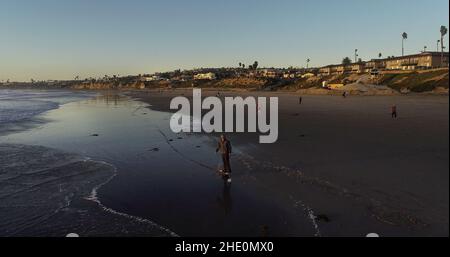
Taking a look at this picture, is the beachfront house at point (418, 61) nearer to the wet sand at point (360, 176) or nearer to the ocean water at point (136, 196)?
the wet sand at point (360, 176)

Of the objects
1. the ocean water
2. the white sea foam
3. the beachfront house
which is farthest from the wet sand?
the beachfront house

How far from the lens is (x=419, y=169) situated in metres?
12.8

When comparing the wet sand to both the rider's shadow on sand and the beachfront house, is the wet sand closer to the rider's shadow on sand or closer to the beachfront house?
the rider's shadow on sand

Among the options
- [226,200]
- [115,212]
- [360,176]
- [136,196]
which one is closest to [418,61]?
[360,176]

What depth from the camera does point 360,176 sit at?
13.0 meters

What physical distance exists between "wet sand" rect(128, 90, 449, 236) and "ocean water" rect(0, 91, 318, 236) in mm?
565

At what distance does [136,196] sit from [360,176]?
24.0 ft

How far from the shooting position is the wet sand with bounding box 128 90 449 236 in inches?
339

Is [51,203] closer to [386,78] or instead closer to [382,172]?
[382,172]

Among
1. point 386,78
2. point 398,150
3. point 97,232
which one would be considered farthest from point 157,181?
point 386,78

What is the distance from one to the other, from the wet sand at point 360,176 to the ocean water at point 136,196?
0.56 metres

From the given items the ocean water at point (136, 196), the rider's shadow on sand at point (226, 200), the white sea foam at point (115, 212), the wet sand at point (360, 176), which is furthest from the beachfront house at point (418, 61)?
the white sea foam at point (115, 212)

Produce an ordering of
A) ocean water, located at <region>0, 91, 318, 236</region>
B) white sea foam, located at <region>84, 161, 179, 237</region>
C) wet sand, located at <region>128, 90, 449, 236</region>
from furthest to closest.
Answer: ocean water, located at <region>0, 91, 318, 236</region>, white sea foam, located at <region>84, 161, 179, 237</region>, wet sand, located at <region>128, 90, 449, 236</region>
